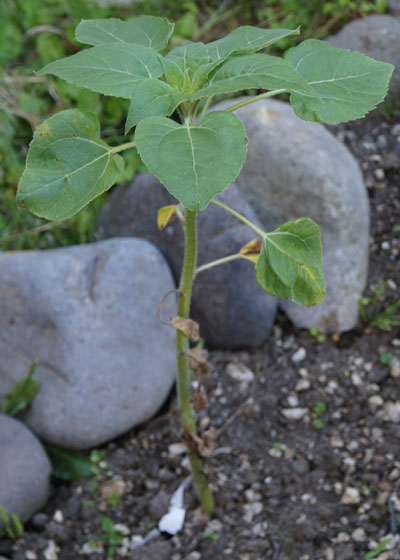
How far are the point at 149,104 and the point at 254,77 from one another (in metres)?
0.21

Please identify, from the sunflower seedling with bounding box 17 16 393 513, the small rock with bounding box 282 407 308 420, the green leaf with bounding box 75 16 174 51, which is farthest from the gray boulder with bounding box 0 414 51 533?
the green leaf with bounding box 75 16 174 51

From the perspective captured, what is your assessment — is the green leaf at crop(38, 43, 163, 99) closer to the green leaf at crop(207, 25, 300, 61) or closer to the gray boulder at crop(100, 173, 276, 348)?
the green leaf at crop(207, 25, 300, 61)

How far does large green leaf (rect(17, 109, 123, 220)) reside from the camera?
51.8 inches

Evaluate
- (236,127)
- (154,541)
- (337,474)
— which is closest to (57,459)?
(154,541)

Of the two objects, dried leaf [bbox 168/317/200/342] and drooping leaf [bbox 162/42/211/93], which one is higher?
drooping leaf [bbox 162/42/211/93]

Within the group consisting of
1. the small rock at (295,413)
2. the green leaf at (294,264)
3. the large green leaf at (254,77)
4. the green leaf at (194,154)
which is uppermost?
the large green leaf at (254,77)

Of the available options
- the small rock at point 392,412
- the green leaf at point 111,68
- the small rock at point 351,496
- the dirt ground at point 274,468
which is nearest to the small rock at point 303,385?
the dirt ground at point 274,468

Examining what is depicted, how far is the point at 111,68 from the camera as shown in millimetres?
1335

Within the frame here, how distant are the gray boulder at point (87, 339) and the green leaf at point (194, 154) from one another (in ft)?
4.61

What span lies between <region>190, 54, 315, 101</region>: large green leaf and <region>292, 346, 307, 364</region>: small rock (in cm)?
164

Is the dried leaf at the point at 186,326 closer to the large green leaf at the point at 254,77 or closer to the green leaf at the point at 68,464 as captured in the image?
the large green leaf at the point at 254,77

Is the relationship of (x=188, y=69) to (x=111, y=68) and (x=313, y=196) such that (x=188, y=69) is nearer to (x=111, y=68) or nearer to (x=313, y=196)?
(x=111, y=68)

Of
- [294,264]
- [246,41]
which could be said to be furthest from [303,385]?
[246,41]

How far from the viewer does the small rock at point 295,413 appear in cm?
252
